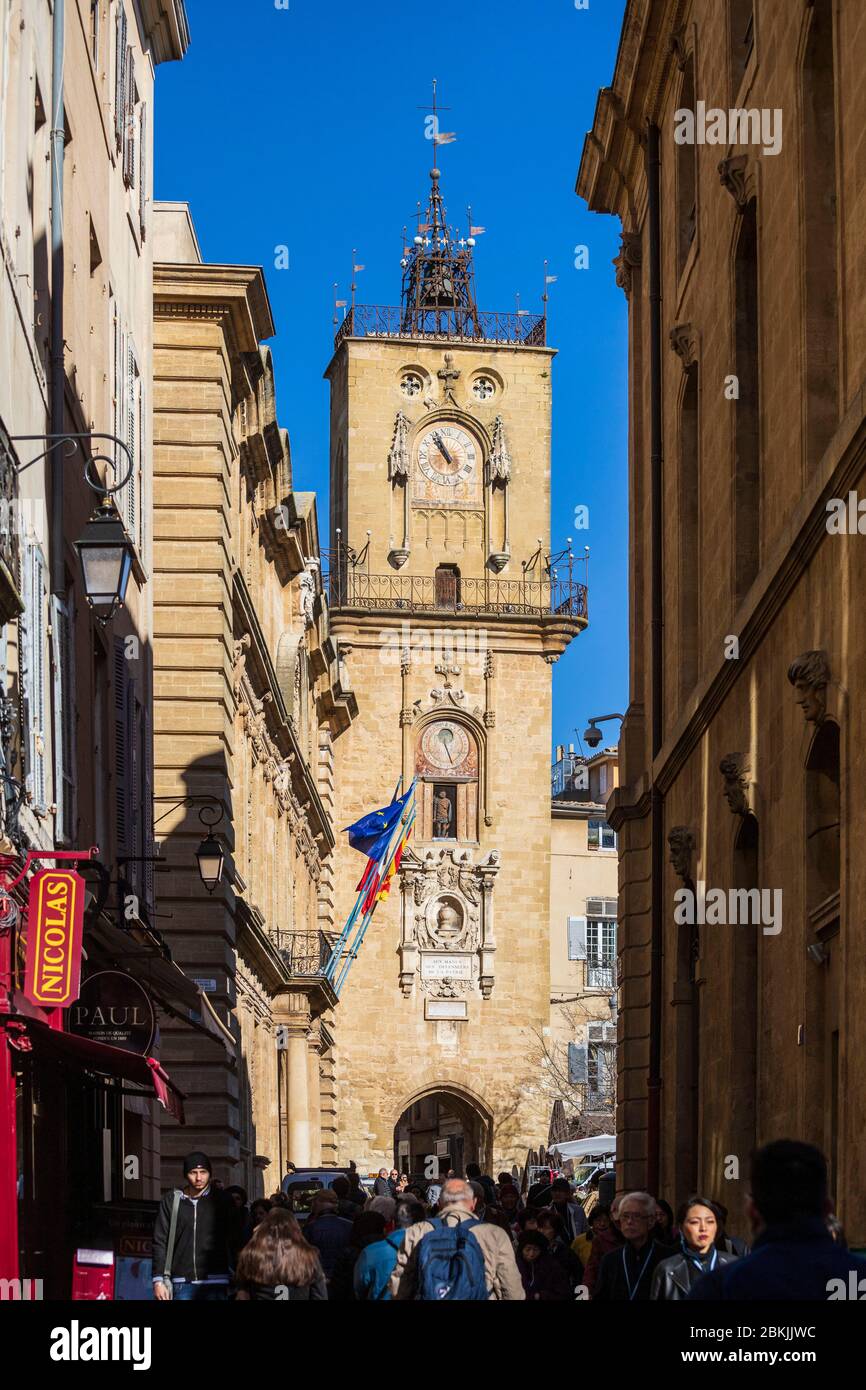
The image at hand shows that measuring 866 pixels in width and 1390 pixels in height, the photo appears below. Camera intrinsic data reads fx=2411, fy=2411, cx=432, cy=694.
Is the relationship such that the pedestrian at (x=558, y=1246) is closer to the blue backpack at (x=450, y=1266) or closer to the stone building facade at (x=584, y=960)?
the blue backpack at (x=450, y=1266)

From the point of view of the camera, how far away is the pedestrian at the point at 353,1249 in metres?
15.4

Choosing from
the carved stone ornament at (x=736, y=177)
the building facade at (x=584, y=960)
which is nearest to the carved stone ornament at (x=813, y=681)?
the carved stone ornament at (x=736, y=177)

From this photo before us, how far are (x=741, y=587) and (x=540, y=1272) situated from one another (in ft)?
26.0

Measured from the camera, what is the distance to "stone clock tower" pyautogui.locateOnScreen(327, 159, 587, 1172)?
6500 centimetres

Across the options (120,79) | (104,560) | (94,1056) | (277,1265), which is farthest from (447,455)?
(277,1265)

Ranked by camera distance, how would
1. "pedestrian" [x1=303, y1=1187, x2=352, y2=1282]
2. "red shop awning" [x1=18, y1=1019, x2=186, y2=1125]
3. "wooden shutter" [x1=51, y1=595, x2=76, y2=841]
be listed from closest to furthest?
"red shop awning" [x1=18, y1=1019, x2=186, y2=1125]
"pedestrian" [x1=303, y1=1187, x2=352, y2=1282]
"wooden shutter" [x1=51, y1=595, x2=76, y2=841]

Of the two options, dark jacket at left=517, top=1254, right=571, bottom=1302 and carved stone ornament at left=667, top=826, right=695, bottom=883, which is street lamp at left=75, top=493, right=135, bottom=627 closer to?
dark jacket at left=517, top=1254, right=571, bottom=1302

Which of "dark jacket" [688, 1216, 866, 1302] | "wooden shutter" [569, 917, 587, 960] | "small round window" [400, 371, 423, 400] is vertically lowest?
"dark jacket" [688, 1216, 866, 1302]

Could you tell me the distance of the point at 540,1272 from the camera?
52.2 feet

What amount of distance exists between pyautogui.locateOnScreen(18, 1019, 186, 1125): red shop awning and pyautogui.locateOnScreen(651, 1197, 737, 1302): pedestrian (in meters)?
5.24

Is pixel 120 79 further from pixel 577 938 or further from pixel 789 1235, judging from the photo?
pixel 577 938

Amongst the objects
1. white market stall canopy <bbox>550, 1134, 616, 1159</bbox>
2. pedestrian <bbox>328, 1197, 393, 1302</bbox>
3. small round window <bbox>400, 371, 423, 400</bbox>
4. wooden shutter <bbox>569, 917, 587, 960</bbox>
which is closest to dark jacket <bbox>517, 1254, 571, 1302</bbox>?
pedestrian <bbox>328, 1197, 393, 1302</bbox>

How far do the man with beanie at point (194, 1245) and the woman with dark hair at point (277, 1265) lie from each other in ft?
7.93
